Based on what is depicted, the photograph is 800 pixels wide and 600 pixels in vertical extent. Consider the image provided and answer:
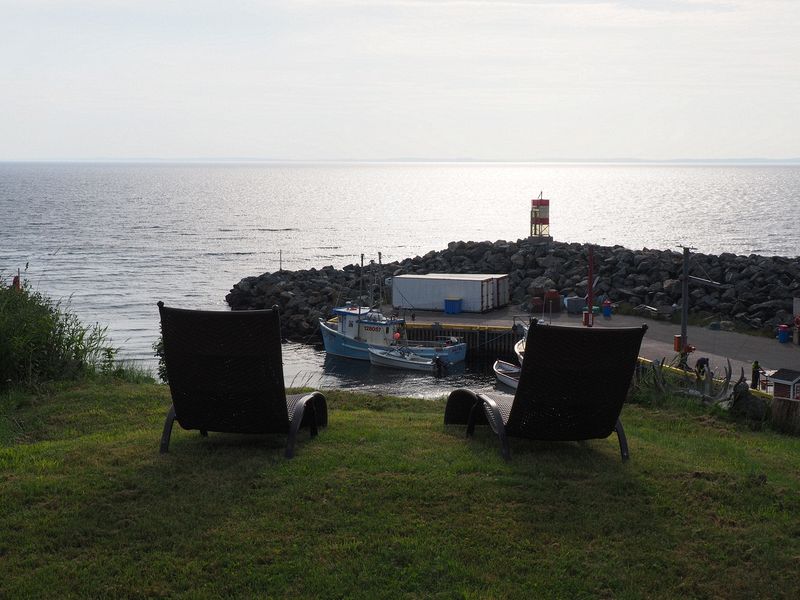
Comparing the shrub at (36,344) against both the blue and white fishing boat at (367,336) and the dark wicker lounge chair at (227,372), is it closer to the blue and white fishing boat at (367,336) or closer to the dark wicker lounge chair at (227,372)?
the dark wicker lounge chair at (227,372)

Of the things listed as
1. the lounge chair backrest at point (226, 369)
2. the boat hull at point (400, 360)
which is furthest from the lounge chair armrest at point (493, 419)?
the boat hull at point (400, 360)

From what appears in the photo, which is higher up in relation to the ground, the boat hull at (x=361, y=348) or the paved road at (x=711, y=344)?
the paved road at (x=711, y=344)

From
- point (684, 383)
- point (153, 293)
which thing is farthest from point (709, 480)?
point (153, 293)

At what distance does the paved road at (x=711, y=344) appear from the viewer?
26781mm

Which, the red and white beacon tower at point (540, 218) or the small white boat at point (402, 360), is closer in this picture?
the small white boat at point (402, 360)

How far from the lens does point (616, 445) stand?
820cm

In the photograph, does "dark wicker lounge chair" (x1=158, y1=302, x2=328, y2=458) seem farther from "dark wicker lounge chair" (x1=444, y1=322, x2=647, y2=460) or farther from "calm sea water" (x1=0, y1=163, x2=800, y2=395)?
"calm sea water" (x1=0, y1=163, x2=800, y2=395)

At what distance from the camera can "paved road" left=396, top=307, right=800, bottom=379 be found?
26781 mm

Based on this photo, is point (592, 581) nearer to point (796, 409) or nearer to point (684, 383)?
point (796, 409)

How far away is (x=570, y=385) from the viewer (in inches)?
283

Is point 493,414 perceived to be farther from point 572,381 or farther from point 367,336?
point 367,336

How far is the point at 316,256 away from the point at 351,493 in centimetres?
7353

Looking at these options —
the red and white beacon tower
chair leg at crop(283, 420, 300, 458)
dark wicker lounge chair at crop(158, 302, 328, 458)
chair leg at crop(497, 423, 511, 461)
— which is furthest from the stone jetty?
dark wicker lounge chair at crop(158, 302, 328, 458)

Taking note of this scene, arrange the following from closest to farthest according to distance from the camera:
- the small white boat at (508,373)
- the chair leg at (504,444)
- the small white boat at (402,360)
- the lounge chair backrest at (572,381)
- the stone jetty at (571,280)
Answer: the lounge chair backrest at (572,381) < the chair leg at (504,444) < the small white boat at (508,373) < the small white boat at (402,360) < the stone jetty at (571,280)
